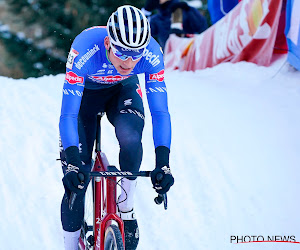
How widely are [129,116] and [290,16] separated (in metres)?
4.00

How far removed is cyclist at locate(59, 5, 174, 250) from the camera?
2.99m

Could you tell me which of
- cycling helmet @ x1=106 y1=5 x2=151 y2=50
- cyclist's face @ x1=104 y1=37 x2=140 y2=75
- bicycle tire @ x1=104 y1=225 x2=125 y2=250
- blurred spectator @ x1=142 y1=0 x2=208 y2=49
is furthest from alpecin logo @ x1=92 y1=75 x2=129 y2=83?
blurred spectator @ x1=142 y1=0 x2=208 y2=49

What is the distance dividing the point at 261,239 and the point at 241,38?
461 cm

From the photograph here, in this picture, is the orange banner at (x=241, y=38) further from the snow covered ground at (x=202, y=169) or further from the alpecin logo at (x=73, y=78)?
the alpecin logo at (x=73, y=78)

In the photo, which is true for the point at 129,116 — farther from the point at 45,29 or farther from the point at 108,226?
the point at 45,29

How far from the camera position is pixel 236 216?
450 cm

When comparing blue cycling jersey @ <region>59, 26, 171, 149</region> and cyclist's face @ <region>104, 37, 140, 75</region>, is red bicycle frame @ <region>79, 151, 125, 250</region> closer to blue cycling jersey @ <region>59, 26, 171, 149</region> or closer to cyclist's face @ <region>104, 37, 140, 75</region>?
blue cycling jersey @ <region>59, 26, 171, 149</region>

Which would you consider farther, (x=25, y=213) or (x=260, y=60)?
(x=260, y=60)

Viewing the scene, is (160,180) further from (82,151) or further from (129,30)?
(129,30)

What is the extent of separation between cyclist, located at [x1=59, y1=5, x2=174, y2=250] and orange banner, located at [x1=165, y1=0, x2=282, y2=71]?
4143mm

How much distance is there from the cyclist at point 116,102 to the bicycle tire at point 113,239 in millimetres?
255

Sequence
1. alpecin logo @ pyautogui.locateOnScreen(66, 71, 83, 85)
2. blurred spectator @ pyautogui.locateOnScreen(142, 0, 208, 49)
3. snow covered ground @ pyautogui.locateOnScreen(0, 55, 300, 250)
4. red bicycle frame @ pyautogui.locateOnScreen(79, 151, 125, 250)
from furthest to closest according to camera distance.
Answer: blurred spectator @ pyautogui.locateOnScreen(142, 0, 208, 49)
snow covered ground @ pyautogui.locateOnScreen(0, 55, 300, 250)
alpecin logo @ pyautogui.locateOnScreen(66, 71, 83, 85)
red bicycle frame @ pyautogui.locateOnScreen(79, 151, 125, 250)

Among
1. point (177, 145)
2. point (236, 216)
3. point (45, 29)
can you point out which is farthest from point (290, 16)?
point (45, 29)

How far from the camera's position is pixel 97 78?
3.50 meters
